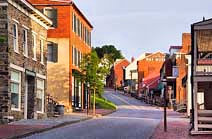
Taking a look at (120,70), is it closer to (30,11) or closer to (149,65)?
(149,65)

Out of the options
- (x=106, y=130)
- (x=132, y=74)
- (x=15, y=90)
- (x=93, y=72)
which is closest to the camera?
(x=106, y=130)

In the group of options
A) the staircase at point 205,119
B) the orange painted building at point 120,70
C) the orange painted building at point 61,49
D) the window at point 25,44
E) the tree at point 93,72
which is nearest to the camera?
the staircase at point 205,119

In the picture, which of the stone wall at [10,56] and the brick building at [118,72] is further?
the brick building at [118,72]

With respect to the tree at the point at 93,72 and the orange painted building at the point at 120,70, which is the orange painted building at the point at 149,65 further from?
the tree at the point at 93,72

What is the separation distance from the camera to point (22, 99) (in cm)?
3562

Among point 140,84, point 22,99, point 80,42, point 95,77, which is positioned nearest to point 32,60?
point 22,99

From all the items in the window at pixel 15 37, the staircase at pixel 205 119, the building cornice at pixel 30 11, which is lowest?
the staircase at pixel 205 119

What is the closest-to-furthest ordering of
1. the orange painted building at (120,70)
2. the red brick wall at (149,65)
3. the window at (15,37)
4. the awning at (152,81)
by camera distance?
the window at (15,37) → the awning at (152,81) → the red brick wall at (149,65) → the orange painted building at (120,70)

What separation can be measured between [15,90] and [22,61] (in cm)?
215

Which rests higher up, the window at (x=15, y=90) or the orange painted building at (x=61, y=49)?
the orange painted building at (x=61, y=49)

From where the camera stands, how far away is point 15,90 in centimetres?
3400

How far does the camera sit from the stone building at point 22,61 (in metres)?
31.7

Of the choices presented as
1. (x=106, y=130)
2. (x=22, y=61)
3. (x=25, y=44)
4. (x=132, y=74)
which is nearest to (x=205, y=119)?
(x=106, y=130)

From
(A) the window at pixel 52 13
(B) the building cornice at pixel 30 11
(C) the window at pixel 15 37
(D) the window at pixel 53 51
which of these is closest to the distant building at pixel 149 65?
(D) the window at pixel 53 51
